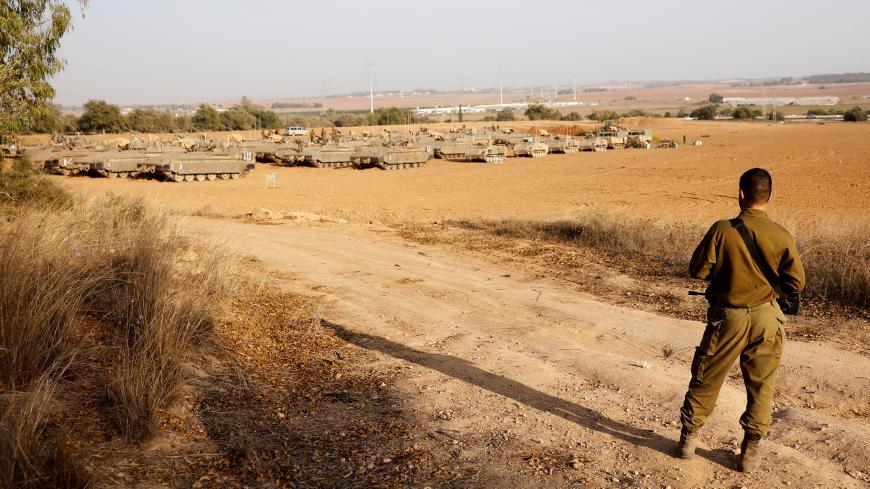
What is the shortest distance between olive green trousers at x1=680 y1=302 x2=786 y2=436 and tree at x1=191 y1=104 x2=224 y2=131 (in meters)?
68.7

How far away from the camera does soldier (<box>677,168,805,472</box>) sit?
4.23 m

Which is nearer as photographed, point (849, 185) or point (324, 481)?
point (324, 481)

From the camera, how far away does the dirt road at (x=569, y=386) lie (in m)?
4.29

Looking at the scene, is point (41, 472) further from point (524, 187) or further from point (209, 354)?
point (524, 187)

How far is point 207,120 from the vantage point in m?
70.2

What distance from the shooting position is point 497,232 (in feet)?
45.2

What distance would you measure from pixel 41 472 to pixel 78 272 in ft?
10.1

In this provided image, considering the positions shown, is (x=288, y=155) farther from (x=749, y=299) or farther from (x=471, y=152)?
(x=749, y=299)

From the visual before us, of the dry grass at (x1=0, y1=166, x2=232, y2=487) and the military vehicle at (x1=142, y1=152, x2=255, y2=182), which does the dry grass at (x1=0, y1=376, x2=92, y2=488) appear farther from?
the military vehicle at (x1=142, y1=152, x2=255, y2=182)

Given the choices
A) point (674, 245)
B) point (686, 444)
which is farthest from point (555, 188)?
point (686, 444)

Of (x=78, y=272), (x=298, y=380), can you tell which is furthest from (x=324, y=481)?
(x=78, y=272)

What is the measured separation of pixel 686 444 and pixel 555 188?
22.9 m

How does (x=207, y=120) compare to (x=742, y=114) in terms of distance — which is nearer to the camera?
(x=207, y=120)

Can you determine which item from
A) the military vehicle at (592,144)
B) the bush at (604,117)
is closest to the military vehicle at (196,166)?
the military vehicle at (592,144)
